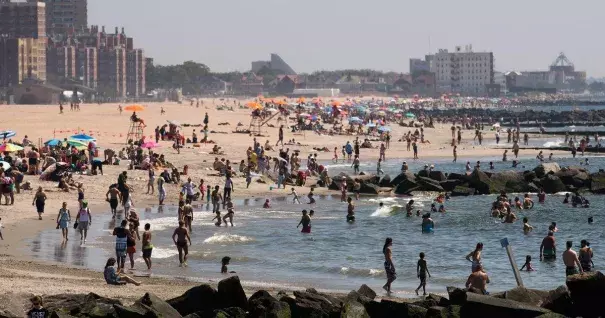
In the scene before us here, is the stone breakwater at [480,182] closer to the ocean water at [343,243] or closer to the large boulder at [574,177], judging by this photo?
the large boulder at [574,177]

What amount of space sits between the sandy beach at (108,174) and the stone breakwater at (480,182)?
2.36 meters

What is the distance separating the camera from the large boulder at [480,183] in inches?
1564

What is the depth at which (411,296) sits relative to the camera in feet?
63.0

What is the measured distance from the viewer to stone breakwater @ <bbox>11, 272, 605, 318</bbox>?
1391 centimetres

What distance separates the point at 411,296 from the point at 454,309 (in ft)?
16.8

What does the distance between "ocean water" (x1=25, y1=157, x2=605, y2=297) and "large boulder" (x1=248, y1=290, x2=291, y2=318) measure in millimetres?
5647

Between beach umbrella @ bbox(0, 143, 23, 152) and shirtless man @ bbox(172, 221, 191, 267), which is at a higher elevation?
beach umbrella @ bbox(0, 143, 23, 152)

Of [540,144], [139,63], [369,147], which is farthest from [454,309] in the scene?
[139,63]

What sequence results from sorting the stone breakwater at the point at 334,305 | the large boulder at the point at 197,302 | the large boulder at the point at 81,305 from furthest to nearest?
1. the large boulder at the point at 197,302
2. the stone breakwater at the point at 334,305
3. the large boulder at the point at 81,305

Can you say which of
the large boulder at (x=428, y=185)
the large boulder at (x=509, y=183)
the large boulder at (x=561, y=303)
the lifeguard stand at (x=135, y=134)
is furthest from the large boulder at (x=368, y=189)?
the large boulder at (x=561, y=303)

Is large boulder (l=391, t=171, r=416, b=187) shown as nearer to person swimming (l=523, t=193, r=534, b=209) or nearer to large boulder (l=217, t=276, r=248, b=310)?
person swimming (l=523, t=193, r=534, b=209)

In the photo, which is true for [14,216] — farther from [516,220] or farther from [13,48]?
[13,48]

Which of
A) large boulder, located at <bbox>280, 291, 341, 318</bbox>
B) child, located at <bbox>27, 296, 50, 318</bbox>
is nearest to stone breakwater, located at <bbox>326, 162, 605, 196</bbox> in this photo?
large boulder, located at <bbox>280, 291, 341, 318</bbox>

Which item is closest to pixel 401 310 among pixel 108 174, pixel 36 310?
pixel 36 310
